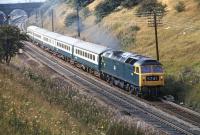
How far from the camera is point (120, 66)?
125 ft

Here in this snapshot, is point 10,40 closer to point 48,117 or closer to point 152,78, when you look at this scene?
point 152,78

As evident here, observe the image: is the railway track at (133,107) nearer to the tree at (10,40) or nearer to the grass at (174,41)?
the grass at (174,41)

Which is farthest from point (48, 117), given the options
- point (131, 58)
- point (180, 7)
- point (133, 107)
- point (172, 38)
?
point (180, 7)

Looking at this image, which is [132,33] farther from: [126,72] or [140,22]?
[126,72]

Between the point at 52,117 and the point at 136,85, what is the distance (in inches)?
812

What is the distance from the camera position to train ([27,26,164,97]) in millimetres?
34906

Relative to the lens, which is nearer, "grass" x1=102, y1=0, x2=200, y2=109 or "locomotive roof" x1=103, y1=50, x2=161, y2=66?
"locomotive roof" x1=103, y1=50, x2=161, y2=66

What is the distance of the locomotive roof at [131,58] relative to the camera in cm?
3497

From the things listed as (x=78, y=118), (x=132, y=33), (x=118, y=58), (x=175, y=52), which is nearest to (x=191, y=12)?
(x=132, y=33)

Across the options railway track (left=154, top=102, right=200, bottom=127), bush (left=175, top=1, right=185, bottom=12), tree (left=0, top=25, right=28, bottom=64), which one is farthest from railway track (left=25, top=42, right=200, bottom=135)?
bush (left=175, top=1, right=185, bottom=12)

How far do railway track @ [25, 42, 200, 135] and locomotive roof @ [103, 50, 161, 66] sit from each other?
2.68 metres

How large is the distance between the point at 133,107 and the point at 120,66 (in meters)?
7.37

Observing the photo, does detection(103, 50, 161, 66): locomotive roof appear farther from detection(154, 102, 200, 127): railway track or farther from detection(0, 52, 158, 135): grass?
detection(0, 52, 158, 135): grass

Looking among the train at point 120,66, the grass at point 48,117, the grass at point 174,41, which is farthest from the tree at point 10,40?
the grass at point 48,117
